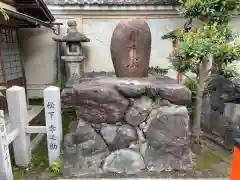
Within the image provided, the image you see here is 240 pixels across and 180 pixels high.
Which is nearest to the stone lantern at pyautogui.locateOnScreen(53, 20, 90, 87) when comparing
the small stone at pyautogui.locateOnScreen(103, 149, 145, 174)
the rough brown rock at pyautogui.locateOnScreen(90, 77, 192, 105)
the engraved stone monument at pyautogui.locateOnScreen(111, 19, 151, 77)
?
the engraved stone monument at pyautogui.locateOnScreen(111, 19, 151, 77)

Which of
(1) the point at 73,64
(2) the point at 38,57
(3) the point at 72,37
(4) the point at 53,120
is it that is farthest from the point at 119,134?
(2) the point at 38,57

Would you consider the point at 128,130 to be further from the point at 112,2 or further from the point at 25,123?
the point at 112,2

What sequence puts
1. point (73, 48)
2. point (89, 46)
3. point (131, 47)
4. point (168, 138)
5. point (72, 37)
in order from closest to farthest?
point (168, 138) → point (131, 47) → point (72, 37) → point (73, 48) → point (89, 46)

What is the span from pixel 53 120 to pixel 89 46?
537cm

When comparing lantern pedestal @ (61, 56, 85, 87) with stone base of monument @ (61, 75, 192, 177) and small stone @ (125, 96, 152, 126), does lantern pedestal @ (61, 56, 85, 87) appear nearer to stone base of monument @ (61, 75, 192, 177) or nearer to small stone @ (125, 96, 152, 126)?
stone base of monument @ (61, 75, 192, 177)

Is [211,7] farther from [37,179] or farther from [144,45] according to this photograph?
[37,179]

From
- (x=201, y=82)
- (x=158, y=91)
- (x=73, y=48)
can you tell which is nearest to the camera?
(x=158, y=91)

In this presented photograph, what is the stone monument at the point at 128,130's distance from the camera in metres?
3.07

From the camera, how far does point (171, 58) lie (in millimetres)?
4098

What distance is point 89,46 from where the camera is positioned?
802 cm

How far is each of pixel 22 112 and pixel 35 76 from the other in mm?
5522

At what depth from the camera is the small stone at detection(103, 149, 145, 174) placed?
123 inches

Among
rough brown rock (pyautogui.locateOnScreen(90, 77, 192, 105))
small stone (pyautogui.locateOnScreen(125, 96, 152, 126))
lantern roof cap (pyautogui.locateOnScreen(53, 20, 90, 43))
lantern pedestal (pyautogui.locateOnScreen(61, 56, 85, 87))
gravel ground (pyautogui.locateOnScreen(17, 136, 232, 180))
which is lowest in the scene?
gravel ground (pyautogui.locateOnScreen(17, 136, 232, 180))

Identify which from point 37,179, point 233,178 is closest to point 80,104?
point 37,179
